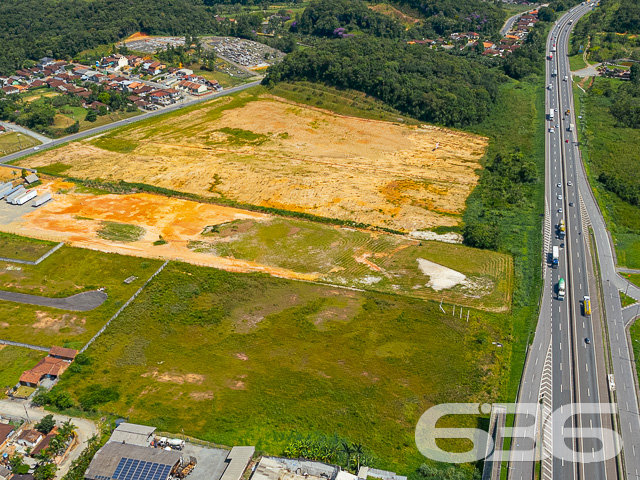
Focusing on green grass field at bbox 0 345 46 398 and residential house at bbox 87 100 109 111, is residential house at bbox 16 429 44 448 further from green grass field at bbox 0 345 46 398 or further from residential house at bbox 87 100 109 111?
residential house at bbox 87 100 109 111

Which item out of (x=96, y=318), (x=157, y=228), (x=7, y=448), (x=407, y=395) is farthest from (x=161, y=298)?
(x=407, y=395)

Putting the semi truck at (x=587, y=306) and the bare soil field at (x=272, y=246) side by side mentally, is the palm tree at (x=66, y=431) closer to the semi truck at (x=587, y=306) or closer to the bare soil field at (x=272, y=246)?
the bare soil field at (x=272, y=246)

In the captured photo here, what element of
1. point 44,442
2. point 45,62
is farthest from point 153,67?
point 44,442

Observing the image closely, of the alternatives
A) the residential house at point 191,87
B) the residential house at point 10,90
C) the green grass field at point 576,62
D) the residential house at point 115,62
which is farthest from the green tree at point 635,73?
the residential house at point 10,90

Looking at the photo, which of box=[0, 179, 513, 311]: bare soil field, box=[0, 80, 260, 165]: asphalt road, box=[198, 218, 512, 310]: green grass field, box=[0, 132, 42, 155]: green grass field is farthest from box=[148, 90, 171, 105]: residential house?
box=[198, 218, 512, 310]: green grass field

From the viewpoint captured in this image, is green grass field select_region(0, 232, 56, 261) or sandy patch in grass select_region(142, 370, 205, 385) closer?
sandy patch in grass select_region(142, 370, 205, 385)

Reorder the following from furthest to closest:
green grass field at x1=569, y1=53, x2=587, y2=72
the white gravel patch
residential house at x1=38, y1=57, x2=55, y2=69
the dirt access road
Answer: residential house at x1=38, y1=57, x2=55, y2=69 < green grass field at x1=569, y1=53, x2=587, y2=72 < the white gravel patch < the dirt access road
